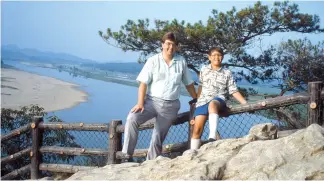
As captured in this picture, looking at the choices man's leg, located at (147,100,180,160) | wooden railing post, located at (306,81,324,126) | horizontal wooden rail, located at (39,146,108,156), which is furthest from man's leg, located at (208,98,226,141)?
horizontal wooden rail, located at (39,146,108,156)

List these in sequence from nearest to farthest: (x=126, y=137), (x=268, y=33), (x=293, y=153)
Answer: (x=293, y=153) < (x=126, y=137) < (x=268, y=33)

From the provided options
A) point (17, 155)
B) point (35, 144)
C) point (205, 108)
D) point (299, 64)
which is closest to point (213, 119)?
point (205, 108)

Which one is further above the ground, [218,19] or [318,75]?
[218,19]

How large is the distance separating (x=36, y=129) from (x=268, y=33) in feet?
20.7

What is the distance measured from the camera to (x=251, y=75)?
9.15 m

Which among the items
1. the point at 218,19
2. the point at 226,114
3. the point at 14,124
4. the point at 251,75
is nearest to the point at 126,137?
the point at 226,114

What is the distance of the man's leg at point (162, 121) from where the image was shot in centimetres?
345

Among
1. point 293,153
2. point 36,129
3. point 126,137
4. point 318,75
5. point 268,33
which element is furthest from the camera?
point 268,33

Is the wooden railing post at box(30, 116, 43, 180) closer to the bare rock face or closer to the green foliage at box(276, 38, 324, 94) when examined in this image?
the bare rock face

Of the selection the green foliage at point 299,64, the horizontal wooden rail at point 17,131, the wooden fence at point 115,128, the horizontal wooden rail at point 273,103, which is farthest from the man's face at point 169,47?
the green foliage at point 299,64

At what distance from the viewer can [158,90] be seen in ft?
11.2

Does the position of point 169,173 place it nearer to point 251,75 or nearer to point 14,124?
point 251,75

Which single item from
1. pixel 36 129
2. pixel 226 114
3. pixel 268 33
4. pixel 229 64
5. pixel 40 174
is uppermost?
pixel 268 33

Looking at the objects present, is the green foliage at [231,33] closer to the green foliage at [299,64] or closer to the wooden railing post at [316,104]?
the green foliage at [299,64]
